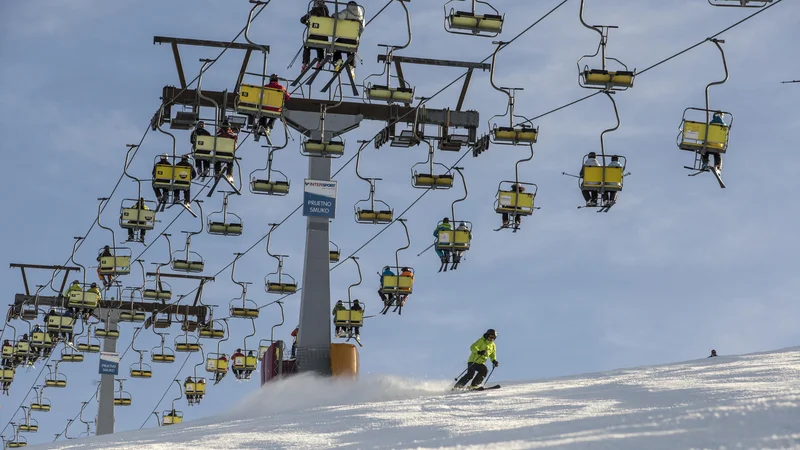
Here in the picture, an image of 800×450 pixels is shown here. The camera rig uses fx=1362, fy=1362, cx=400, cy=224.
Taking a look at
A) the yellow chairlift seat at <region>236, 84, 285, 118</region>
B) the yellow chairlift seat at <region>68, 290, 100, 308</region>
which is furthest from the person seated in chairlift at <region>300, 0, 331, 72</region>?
the yellow chairlift seat at <region>68, 290, 100, 308</region>

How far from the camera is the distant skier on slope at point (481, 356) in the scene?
2373 centimetres

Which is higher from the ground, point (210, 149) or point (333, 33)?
point (333, 33)

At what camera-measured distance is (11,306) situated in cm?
4547

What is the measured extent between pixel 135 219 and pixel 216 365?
44.3 feet

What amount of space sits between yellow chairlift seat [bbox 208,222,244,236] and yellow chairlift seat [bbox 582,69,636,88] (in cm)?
1374

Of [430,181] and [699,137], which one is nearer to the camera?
[699,137]

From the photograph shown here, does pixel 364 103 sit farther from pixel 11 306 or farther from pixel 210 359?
pixel 11 306

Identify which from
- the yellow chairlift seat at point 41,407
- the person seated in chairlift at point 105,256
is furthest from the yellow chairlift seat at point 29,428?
the person seated in chairlift at point 105,256

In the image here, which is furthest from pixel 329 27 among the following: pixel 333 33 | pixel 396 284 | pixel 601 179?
pixel 396 284

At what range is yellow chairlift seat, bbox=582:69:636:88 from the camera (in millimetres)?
21141

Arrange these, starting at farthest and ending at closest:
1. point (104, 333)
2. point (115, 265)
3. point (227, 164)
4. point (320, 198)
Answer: point (104, 333)
point (115, 265)
point (320, 198)
point (227, 164)

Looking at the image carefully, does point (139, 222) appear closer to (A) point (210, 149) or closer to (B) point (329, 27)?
(A) point (210, 149)

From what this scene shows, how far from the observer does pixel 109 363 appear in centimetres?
4769

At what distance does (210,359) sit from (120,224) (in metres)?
13.6
